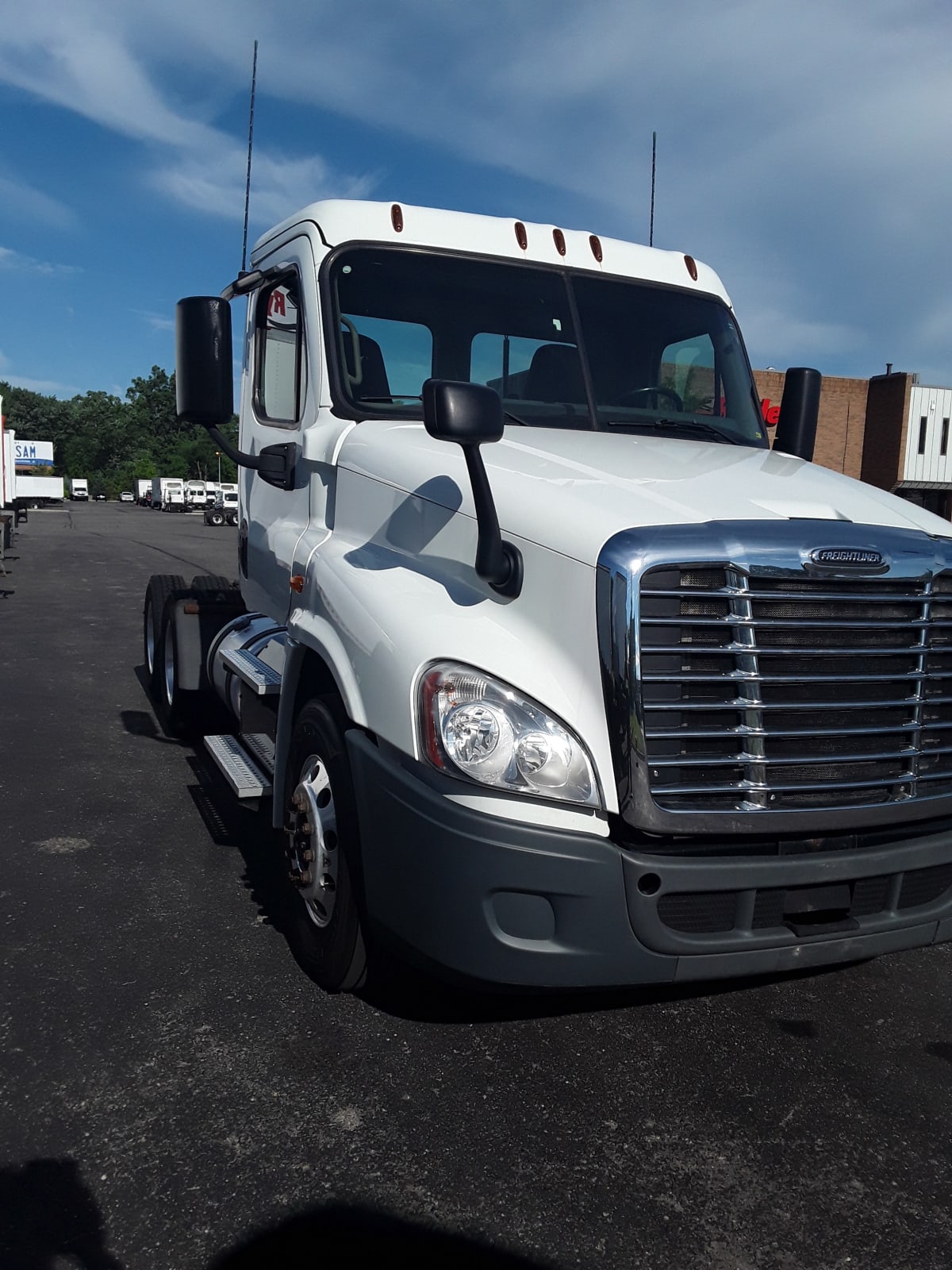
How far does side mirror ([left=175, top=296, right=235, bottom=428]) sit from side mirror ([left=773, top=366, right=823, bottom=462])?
2386 mm

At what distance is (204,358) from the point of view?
389cm

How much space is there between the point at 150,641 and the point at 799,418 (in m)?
5.09

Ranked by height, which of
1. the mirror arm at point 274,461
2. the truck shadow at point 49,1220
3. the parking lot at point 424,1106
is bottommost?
the parking lot at point 424,1106

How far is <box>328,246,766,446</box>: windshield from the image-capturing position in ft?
13.5

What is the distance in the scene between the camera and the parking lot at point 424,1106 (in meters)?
2.39

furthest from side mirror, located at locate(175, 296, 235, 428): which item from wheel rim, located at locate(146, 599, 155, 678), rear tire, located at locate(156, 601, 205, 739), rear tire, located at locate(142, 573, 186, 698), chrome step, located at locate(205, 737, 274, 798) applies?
wheel rim, located at locate(146, 599, 155, 678)

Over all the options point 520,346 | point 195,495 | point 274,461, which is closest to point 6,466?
point 274,461

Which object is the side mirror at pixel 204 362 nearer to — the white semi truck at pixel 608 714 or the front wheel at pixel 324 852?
the white semi truck at pixel 608 714

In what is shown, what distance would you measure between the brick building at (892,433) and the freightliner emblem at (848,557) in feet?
128

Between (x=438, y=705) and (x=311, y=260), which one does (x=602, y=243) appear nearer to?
(x=311, y=260)

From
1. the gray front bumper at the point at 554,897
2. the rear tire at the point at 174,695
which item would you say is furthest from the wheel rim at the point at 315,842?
the rear tire at the point at 174,695

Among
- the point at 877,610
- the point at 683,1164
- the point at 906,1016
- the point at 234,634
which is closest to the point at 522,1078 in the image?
the point at 683,1164

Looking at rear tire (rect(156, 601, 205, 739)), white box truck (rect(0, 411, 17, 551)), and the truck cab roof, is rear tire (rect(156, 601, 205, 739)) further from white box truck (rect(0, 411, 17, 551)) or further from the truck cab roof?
white box truck (rect(0, 411, 17, 551))

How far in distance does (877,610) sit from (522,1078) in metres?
1.66
